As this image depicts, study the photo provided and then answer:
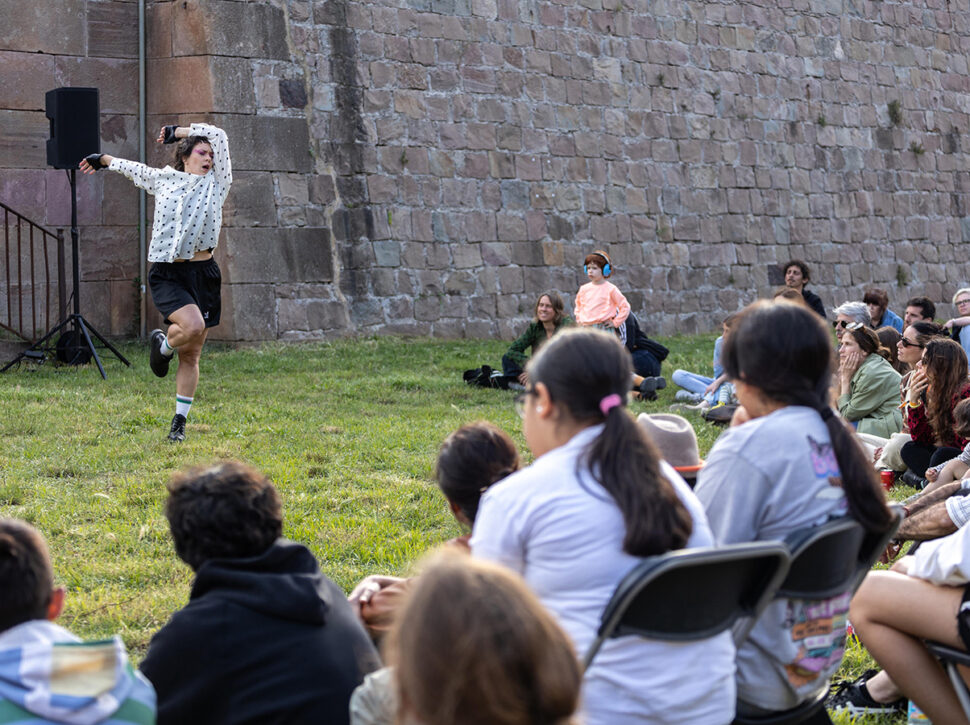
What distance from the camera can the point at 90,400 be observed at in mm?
8180

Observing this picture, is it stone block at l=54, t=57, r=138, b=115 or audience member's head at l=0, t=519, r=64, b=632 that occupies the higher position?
stone block at l=54, t=57, r=138, b=115

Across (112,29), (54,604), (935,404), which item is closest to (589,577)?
(54,604)

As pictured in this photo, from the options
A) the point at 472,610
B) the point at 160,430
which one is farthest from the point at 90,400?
the point at 472,610

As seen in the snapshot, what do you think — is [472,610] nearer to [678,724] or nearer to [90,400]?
[678,724]

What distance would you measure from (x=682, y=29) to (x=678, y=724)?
1385 centimetres

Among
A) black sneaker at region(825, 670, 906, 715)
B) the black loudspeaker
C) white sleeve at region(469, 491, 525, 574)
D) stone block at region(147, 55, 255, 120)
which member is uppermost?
stone block at region(147, 55, 255, 120)

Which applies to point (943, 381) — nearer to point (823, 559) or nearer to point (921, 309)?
point (921, 309)

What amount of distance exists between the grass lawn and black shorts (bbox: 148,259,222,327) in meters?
0.72

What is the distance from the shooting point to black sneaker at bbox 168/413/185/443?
697cm

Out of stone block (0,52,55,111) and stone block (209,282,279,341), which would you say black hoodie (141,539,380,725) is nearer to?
stone block (209,282,279,341)

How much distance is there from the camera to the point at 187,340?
7.11 m

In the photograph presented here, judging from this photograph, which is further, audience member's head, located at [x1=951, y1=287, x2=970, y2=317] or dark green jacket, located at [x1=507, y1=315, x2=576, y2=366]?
dark green jacket, located at [x1=507, y1=315, x2=576, y2=366]

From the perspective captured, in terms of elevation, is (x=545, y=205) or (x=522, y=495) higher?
(x=545, y=205)

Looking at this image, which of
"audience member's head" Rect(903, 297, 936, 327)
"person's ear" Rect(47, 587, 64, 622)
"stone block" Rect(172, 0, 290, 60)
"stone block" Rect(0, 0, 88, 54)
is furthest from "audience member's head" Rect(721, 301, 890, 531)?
"stone block" Rect(0, 0, 88, 54)
